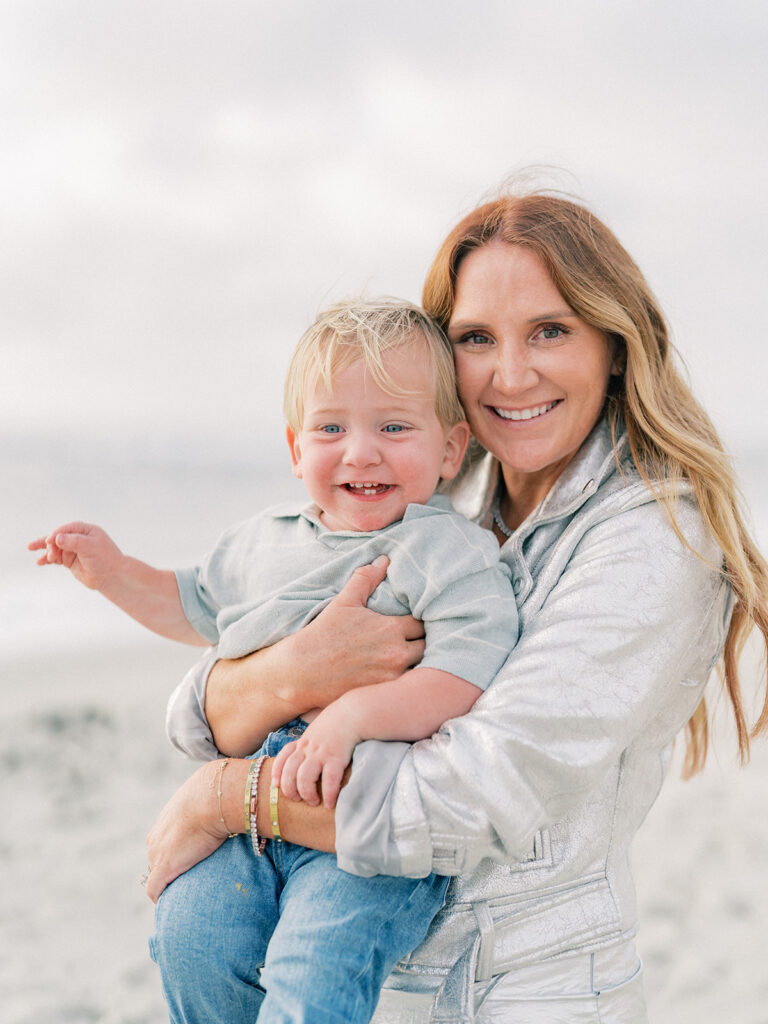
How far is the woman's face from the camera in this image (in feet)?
6.31

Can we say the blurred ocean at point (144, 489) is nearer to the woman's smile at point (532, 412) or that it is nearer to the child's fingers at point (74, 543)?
the child's fingers at point (74, 543)

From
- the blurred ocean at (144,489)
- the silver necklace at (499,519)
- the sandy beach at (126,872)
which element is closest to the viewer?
the silver necklace at (499,519)

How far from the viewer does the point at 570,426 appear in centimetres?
201

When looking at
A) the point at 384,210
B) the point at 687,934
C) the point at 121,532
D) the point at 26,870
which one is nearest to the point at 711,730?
the point at 687,934

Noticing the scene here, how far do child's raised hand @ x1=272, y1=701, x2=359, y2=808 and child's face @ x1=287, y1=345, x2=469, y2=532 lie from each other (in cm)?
43

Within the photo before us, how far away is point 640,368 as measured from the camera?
1959 millimetres

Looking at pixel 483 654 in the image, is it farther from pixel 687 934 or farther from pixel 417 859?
pixel 687 934

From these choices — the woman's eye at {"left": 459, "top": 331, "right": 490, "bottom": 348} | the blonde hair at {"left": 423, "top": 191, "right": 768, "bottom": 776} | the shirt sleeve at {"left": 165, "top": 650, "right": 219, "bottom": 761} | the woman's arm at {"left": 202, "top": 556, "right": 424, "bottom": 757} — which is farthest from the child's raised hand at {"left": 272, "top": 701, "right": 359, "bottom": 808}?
the woman's eye at {"left": 459, "top": 331, "right": 490, "bottom": 348}

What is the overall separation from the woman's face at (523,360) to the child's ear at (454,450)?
3 centimetres

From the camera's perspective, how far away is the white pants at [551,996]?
171 centimetres

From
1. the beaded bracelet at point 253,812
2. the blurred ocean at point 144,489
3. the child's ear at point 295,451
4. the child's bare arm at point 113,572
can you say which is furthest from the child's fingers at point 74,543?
the blurred ocean at point 144,489

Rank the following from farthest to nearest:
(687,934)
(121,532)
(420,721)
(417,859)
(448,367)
Answer: (121,532) < (687,934) < (448,367) < (420,721) < (417,859)

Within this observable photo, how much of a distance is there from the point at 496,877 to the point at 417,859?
222mm

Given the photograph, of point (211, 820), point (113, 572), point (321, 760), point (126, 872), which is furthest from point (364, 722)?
point (126, 872)
